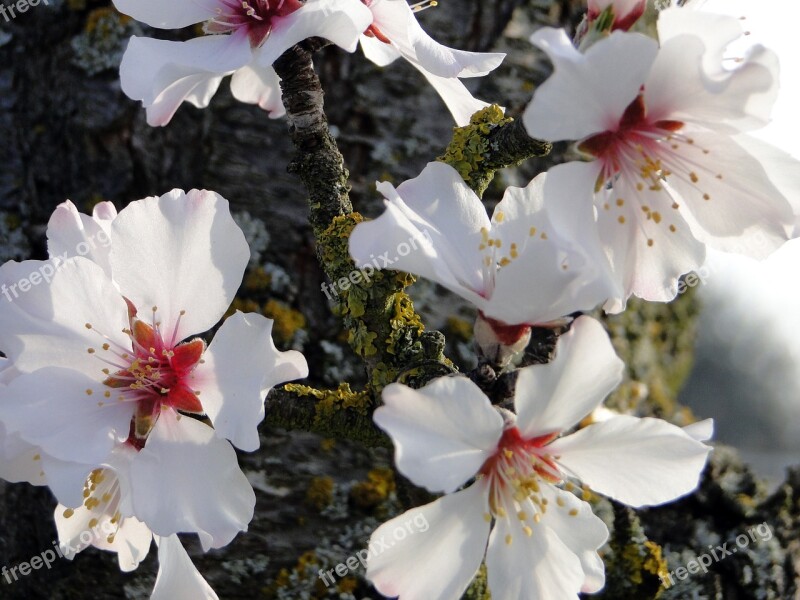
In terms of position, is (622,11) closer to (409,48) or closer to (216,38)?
(409,48)

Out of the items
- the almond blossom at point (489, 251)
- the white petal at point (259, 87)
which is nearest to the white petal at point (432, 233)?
the almond blossom at point (489, 251)

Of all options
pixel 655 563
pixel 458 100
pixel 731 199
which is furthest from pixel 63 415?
pixel 655 563

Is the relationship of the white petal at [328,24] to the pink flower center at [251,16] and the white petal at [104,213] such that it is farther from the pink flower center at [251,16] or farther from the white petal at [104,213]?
the white petal at [104,213]

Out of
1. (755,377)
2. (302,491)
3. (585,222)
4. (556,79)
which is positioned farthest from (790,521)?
(755,377)

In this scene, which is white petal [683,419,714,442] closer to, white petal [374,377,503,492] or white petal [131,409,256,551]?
white petal [374,377,503,492]

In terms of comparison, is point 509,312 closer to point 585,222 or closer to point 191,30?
point 585,222
